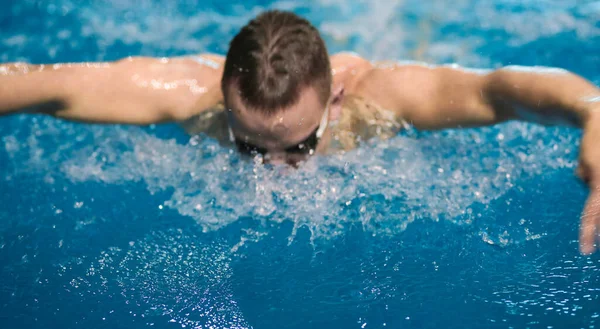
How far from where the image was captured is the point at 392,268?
1781 mm

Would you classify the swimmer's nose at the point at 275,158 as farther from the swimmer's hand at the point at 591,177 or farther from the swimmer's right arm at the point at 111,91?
the swimmer's hand at the point at 591,177

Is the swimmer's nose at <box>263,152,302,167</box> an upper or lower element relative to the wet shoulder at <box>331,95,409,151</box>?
lower

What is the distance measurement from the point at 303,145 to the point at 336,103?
0.24m

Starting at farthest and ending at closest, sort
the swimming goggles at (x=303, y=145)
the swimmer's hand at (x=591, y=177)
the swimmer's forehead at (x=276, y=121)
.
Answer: the swimming goggles at (x=303, y=145) < the swimmer's forehead at (x=276, y=121) < the swimmer's hand at (x=591, y=177)

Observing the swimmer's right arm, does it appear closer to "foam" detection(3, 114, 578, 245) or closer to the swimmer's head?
"foam" detection(3, 114, 578, 245)

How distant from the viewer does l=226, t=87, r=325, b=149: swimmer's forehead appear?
176 centimetres

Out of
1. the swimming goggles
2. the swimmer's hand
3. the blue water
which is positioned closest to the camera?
the swimmer's hand

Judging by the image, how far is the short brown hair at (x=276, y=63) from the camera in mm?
1733

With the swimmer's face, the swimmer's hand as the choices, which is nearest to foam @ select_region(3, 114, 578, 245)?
the swimmer's face

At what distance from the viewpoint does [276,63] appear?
175 cm

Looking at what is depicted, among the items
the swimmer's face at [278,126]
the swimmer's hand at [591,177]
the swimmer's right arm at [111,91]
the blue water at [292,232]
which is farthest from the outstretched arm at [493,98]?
the swimmer's right arm at [111,91]

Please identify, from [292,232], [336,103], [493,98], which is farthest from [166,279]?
[493,98]

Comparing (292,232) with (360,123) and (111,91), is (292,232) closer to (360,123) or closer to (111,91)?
(360,123)

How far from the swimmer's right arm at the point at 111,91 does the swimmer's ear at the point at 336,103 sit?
0.37 metres
